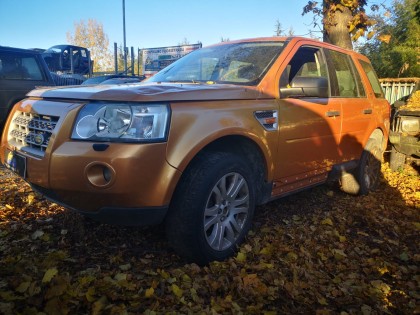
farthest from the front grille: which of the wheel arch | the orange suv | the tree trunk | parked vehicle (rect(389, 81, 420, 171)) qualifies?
the tree trunk

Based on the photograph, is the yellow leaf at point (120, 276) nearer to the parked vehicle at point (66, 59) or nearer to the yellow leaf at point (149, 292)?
the yellow leaf at point (149, 292)

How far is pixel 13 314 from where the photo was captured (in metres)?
1.98

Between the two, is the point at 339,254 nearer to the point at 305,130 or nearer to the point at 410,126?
the point at 305,130

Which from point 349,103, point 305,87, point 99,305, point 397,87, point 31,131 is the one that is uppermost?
point 397,87

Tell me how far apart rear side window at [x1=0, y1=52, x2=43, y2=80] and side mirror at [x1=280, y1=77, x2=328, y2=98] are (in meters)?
5.71

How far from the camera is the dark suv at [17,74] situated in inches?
264

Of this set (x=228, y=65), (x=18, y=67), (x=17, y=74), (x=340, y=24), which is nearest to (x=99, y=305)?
(x=228, y=65)

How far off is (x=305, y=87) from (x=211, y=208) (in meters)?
1.41

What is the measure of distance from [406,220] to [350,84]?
5.68 feet

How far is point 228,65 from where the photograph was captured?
3.58 m

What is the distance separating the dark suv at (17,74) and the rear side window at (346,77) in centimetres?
561

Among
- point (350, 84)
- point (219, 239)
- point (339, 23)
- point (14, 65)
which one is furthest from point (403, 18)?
point (219, 239)

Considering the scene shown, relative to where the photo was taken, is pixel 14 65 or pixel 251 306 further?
pixel 14 65

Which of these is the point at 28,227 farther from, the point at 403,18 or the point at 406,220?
the point at 403,18
